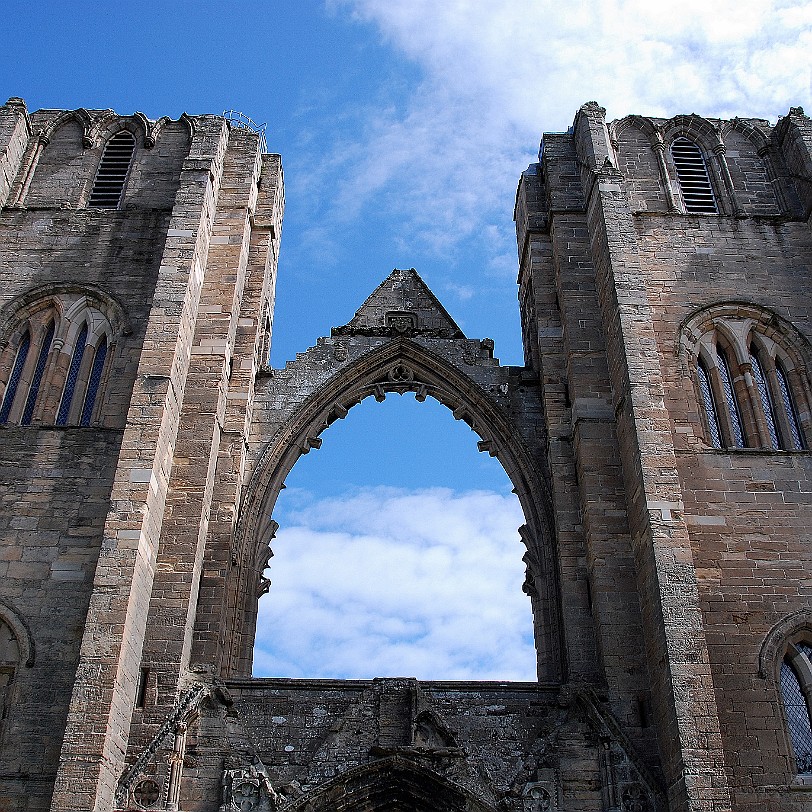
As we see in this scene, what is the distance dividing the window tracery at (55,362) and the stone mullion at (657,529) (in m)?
7.04

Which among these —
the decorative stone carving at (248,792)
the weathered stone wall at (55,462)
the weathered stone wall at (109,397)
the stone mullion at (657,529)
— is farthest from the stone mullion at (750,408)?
the weathered stone wall at (55,462)

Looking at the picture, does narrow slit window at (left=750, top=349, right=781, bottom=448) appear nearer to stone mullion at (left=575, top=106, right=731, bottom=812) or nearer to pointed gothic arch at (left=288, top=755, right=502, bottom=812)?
stone mullion at (left=575, top=106, right=731, bottom=812)

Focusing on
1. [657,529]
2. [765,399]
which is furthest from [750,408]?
[657,529]

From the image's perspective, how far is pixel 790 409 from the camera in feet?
47.3

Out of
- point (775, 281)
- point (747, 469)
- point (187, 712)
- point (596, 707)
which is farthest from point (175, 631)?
point (775, 281)

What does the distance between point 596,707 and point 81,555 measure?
6201mm

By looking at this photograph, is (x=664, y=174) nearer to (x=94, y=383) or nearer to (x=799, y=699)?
(x=799, y=699)

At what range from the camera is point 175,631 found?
12.0m

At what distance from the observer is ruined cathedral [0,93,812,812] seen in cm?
1122

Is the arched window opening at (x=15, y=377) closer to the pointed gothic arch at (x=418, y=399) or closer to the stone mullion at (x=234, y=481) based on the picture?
the stone mullion at (x=234, y=481)

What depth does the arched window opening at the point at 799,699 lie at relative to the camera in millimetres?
11172

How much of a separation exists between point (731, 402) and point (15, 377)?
9.88 metres

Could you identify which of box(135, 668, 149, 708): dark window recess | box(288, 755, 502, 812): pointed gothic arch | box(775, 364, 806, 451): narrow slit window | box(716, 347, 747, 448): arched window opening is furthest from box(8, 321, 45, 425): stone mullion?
box(775, 364, 806, 451): narrow slit window

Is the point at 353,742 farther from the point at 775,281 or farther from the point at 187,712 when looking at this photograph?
the point at 775,281
